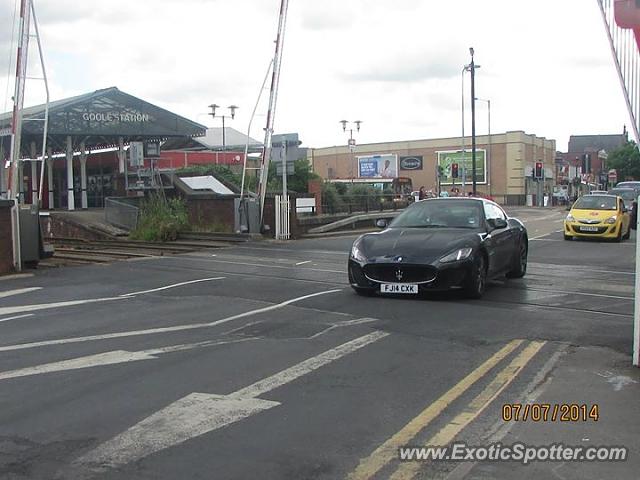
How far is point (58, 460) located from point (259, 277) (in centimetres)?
883

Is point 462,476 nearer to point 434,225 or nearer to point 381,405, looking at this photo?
point 381,405

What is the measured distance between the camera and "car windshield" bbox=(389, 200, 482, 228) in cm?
1094

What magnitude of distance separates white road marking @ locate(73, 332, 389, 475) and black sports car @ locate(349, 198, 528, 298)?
3.72m

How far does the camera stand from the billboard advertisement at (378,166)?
79.9m

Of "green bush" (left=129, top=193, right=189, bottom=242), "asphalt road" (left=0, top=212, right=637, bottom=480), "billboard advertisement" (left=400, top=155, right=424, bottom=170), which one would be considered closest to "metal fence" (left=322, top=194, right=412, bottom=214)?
"green bush" (left=129, top=193, right=189, bottom=242)

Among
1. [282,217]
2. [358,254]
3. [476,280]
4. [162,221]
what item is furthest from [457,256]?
[162,221]

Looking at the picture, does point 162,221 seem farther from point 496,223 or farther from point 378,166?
point 378,166

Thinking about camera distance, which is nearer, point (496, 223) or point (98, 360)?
point (98, 360)

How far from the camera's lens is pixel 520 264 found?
1268cm

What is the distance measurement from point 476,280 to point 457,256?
537 mm

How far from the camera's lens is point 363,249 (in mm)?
10195

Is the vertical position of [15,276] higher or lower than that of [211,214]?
lower

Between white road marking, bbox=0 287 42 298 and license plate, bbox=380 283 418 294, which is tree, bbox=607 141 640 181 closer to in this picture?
license plate, bbox=380 283 418 294
